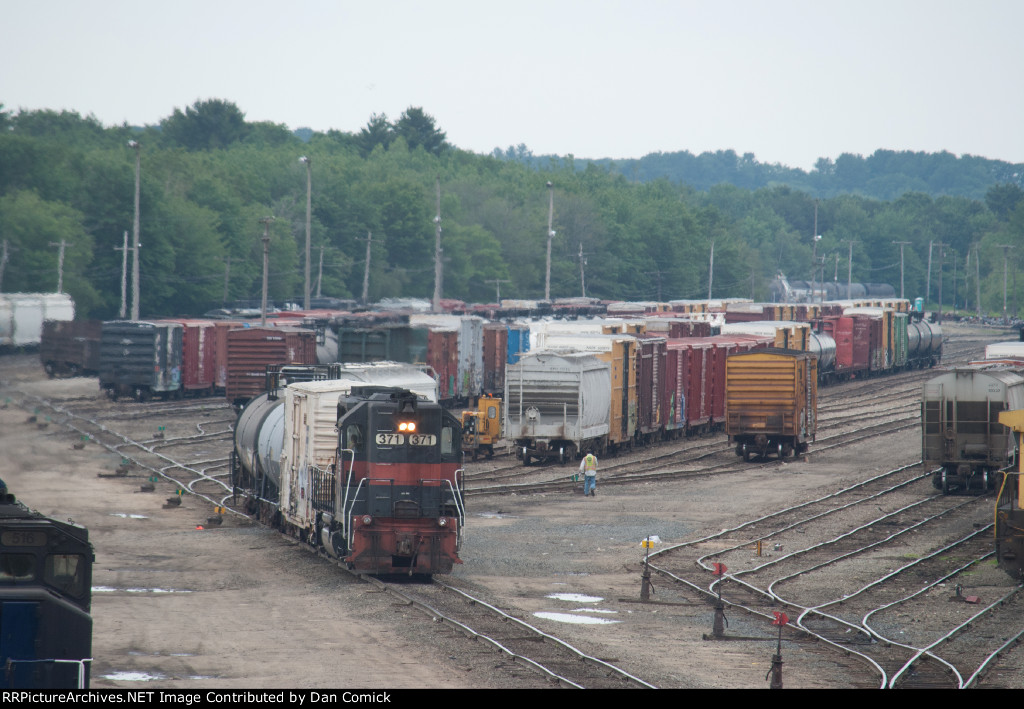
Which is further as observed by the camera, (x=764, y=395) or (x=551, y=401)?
(x=764, y=395)

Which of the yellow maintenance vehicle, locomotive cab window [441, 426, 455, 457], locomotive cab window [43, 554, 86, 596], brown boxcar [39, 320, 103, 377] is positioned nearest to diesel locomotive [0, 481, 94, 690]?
locomotive cab window [43, 554, 86, 596]

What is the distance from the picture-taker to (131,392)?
181 ft

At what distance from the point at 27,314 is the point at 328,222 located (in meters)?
49.0

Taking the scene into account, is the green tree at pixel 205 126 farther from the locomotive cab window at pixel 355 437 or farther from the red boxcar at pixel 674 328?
the locomotive cab window at pixel 355 437

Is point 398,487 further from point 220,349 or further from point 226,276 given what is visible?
point 226,276

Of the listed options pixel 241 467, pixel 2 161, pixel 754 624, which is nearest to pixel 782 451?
pixel 241 467

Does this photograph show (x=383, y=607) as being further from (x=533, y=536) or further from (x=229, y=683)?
(x=533, y=536)

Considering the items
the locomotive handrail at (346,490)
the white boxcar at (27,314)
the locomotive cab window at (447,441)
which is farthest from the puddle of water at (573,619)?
the white boxcar at (27,314)

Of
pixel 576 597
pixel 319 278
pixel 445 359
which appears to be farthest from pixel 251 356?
pixel 319 278

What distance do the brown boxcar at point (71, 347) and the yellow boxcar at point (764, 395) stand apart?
3361cm

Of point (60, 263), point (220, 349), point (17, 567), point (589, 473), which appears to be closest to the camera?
point (17, 567)

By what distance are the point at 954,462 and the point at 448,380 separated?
22.6m

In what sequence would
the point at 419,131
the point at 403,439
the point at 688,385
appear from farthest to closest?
the point at 419,131, the point at 688,385, the point at 403,439

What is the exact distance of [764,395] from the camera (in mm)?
40938
